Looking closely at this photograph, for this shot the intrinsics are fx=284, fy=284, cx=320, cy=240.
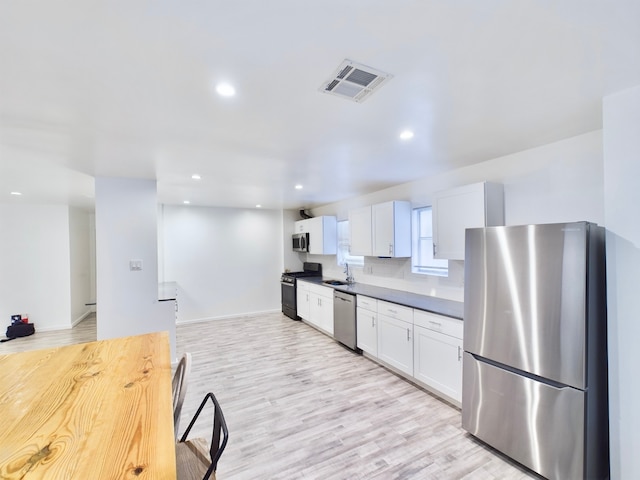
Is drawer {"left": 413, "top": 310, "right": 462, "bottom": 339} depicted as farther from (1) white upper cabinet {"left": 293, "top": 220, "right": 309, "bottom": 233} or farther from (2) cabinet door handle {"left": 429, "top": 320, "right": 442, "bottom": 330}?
(1) white upper cabinet {"left": 293, "top": 220, "right": 309, "bottom": 233}

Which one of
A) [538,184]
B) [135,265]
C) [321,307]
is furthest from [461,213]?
[135,265]

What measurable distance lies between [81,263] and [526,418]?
8182 millimetres

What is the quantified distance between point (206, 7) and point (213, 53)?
0.26m

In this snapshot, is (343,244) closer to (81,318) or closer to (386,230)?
(386,230)

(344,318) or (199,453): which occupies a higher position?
(199,453)

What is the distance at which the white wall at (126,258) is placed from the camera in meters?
3.57

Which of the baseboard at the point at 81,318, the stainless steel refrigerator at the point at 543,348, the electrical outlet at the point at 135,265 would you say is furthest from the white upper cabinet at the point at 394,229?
the baseboard at the point at 81,318

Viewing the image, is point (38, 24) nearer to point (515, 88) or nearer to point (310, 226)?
point (515, 88)

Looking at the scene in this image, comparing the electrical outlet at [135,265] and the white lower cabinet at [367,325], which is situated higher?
the electrical outlet at [135,265]

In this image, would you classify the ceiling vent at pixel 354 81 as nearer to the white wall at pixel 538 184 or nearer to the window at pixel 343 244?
the white wall at pixel 538 184

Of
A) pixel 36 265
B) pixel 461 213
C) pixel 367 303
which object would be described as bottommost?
pixel 367 303

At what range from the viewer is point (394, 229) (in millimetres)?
3902

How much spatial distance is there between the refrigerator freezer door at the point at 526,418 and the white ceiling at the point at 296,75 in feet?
6.19

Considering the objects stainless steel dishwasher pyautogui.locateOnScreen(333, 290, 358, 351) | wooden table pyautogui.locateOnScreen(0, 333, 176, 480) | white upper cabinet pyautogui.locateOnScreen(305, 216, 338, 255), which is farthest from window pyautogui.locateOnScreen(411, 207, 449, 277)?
wooden table pyautogui.locateOnScreen(0, 333, 176, 480)
